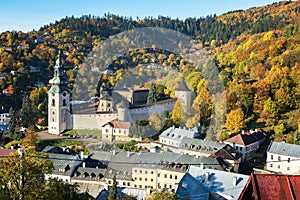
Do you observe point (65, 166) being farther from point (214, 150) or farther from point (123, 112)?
point (214, 150)

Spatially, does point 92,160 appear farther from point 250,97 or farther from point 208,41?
point 208,41

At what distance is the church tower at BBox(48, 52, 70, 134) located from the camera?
24.0 m

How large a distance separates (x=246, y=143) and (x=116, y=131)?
6.72 meters

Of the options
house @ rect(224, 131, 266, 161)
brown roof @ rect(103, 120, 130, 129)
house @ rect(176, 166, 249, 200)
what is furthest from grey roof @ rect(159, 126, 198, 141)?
house @ rect(176, 166, 249, 200)

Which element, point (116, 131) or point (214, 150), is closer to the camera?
point (214, 150)

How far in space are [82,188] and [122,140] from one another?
6.41 metres

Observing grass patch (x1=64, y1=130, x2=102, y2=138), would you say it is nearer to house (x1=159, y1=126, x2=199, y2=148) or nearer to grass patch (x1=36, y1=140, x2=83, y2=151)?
grass patch (x1=36, y1=140, x2=83, y2=151)

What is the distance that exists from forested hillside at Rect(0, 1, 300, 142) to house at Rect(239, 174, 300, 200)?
13.6 metres

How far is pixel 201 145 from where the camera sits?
1833cm

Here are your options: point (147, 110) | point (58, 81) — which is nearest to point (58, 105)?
point (58, 81)

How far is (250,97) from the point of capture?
23.5 metres

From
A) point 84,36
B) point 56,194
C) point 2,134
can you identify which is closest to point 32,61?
point 84,36

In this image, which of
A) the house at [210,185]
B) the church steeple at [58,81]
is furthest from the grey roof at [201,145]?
the church steeple at [58,81]

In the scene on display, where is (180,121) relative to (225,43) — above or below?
below
